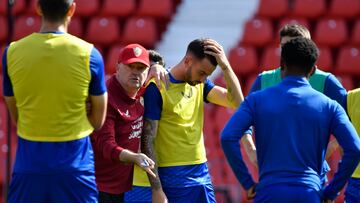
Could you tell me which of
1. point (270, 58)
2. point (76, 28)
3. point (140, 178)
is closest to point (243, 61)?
point (270, 58)

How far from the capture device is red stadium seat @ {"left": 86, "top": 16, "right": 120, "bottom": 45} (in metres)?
14.6

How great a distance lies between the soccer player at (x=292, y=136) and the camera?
5.12 metres

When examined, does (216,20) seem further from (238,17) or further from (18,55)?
(18,55)

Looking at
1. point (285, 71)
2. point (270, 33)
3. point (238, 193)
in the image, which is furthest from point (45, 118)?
point (270, 33)

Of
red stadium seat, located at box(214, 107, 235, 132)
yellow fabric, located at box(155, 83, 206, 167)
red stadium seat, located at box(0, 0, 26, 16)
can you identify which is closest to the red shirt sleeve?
yellow fabric, located at box(155, 83, 206, 167)

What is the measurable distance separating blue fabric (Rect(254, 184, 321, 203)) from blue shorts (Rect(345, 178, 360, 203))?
1583 millimetres

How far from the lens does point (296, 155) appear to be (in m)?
5.12

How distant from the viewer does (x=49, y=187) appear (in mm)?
5305

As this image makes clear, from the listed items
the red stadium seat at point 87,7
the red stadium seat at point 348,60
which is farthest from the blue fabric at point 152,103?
the red stadium seat at point 87,7

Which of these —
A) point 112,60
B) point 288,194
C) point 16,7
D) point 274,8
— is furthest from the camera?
point 16,7

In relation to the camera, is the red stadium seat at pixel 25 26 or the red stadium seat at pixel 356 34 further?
the red stadium seat at pixel 25 26

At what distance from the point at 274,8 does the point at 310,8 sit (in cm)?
55

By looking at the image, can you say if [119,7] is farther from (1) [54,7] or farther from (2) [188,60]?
(1) [54,7]

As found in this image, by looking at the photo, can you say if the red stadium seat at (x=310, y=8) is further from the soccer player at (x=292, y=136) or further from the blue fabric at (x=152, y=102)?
the soccer player at (x=292, y=136)
